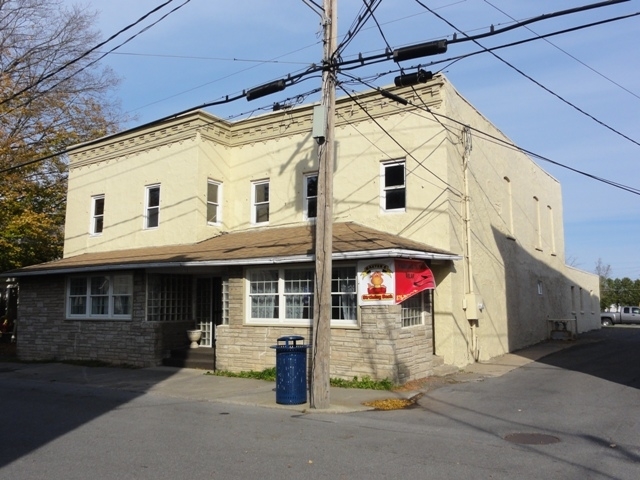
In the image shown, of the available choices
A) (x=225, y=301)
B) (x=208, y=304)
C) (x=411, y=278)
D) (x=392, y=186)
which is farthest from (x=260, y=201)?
(x=411, y=278)

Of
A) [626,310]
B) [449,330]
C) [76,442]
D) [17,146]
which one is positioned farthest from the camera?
[626,310]

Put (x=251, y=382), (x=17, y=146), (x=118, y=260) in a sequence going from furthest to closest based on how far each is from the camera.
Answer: (x=17, y=146) → (x=118, y=260) → (x=251, y=382)

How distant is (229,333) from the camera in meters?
15.1

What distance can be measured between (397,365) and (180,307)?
8032 millimetres

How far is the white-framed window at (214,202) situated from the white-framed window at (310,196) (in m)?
3.13

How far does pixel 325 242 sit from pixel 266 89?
139 inches

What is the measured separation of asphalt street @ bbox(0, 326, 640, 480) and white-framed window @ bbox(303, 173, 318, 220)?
683 centimetres

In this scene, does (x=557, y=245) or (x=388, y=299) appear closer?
(x=388, y=299)

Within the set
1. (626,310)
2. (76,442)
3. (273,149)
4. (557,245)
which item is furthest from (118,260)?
(626,310)

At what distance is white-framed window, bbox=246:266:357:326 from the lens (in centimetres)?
1357

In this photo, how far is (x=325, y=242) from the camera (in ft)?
34.0

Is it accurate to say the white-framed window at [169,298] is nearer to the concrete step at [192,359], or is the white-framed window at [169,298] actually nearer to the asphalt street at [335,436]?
the concrete step at [192,359]

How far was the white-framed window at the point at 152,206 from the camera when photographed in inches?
752

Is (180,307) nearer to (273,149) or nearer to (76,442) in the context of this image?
(273,149)
